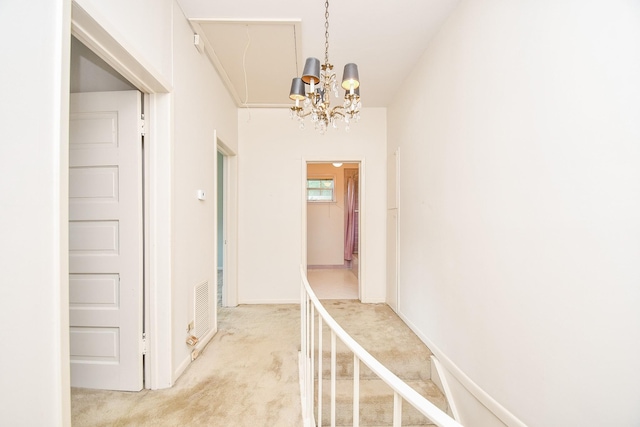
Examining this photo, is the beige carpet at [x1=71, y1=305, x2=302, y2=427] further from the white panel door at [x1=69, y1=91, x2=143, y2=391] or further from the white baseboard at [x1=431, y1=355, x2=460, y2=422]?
the white baseboard at [x1=431, y1=355, x2=460, y2=422]

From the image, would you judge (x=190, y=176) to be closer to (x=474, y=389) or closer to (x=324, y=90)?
(x=324, y=90)

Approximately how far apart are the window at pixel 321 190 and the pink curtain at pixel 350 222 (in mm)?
439

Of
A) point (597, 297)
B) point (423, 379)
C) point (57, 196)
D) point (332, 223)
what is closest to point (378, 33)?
point (597, 297)

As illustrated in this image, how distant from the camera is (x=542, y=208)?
1135 millimetres

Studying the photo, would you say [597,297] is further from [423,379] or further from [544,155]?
[423,379]

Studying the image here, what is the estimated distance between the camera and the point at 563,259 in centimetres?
105

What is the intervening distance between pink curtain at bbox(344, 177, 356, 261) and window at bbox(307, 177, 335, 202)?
44cm

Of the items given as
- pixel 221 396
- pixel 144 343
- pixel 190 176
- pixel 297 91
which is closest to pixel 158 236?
pixel 190 176

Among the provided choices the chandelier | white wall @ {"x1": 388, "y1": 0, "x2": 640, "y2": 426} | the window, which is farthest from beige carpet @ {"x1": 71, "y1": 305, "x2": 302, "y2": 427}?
the window

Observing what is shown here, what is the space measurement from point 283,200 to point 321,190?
8.87 ft

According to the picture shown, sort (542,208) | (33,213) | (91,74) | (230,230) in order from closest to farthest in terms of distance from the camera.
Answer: (33,213) → (542,208) → (91,74) → (230,230)

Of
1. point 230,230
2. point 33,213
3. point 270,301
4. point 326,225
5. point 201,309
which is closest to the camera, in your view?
point 33,213

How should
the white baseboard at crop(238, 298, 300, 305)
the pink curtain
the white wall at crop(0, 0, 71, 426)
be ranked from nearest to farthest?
the white wall at crop(0, 0, 71, 426) → the white baseboard at crop(238, 298, 300, 305) → the pink curtain

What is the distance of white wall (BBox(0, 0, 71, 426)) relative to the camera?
2.76 feet
